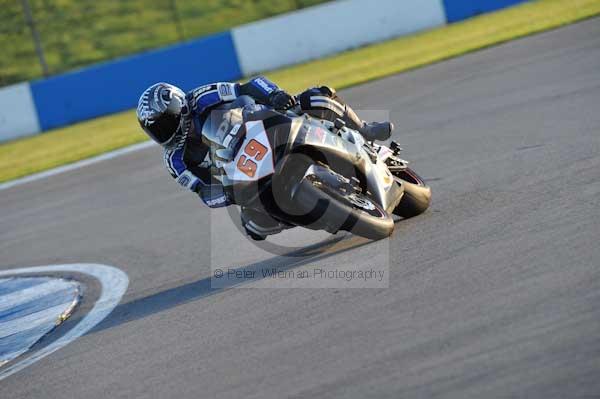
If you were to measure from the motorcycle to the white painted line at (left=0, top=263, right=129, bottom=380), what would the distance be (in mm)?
1435

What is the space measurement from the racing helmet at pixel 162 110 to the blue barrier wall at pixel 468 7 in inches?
657

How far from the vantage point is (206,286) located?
6.95 meters

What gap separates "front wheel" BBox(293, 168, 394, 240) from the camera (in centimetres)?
599

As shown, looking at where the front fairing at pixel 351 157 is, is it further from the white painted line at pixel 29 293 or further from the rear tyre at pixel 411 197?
the white painted line at pixel 29 293

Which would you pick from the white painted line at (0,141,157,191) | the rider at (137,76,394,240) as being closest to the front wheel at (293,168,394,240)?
the rider at (137,76,394,240)

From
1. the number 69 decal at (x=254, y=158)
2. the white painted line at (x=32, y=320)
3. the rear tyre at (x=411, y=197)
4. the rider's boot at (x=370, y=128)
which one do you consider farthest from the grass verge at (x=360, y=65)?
the number 69 decal at (x=254, y=158)

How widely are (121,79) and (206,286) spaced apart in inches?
636

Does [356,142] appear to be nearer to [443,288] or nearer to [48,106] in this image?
[443,288]

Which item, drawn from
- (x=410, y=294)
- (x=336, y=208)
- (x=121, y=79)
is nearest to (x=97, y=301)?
(x=336, y=208)

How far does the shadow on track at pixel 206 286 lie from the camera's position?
6656 millimetres

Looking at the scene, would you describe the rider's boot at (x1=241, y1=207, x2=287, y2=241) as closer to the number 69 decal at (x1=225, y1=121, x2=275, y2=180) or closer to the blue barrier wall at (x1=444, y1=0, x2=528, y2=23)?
the number 69 decal at (x1=225, y1=121, x2=275, y2=180)

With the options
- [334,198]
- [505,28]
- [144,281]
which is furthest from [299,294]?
[505,28]

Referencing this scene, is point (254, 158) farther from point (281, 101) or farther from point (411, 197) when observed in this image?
point (411, 197)

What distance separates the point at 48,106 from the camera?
22.2 m
